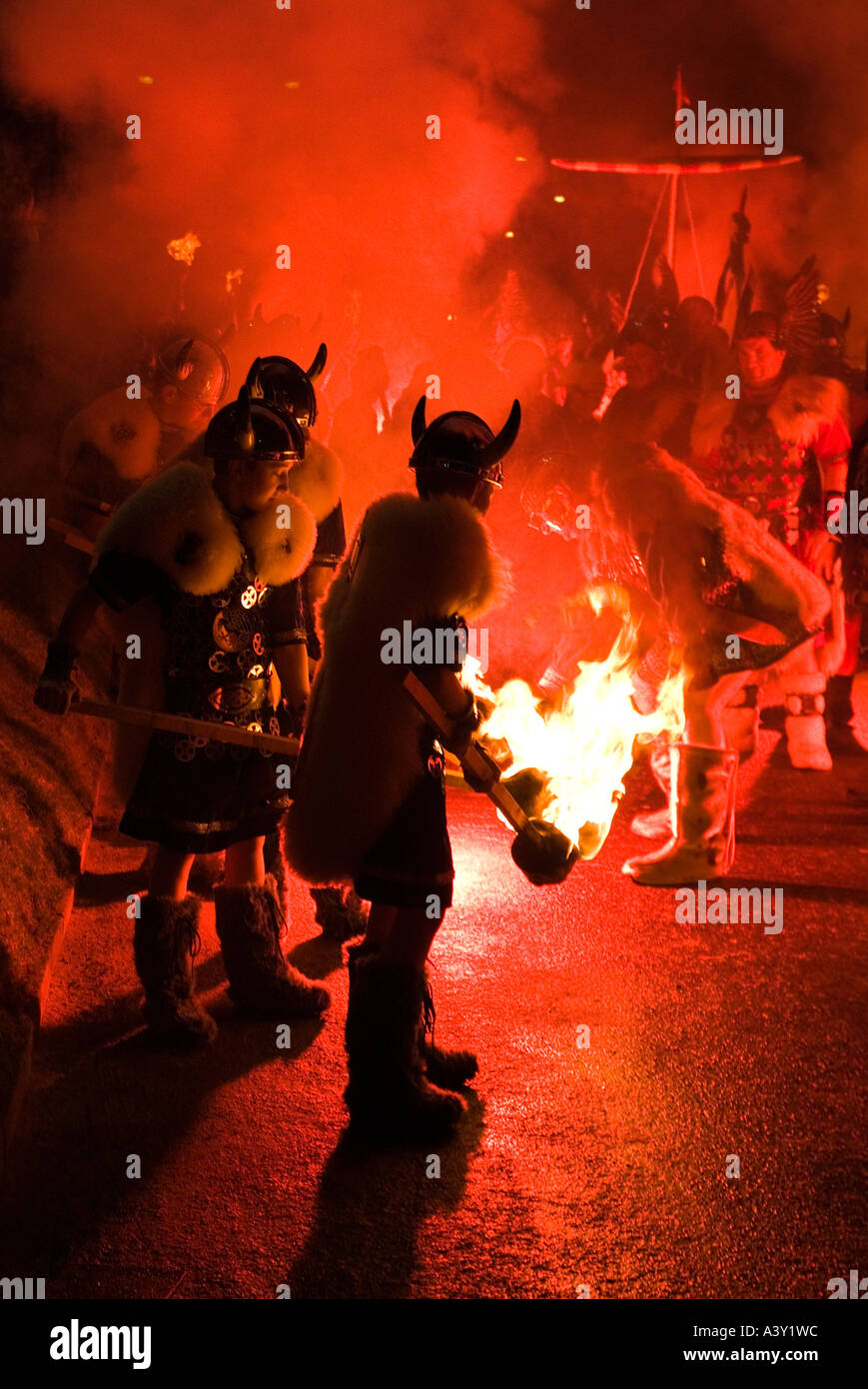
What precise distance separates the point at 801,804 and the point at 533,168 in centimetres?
1201

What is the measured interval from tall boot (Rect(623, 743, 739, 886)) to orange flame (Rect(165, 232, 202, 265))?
282 inches

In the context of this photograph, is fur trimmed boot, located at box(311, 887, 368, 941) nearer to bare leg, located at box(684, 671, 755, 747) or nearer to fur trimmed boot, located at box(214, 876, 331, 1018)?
fur trimmed boot, located at box(214, 876, 331, 1018)

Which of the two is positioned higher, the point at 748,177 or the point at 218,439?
the point at 748,177

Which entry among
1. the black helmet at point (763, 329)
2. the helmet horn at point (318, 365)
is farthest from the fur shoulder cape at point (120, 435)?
the black helmet at point (763, 329)

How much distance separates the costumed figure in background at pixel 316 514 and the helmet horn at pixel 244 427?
109 cm

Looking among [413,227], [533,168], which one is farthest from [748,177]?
[413,227]

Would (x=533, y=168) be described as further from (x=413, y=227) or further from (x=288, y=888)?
A: (x=288, y=888)

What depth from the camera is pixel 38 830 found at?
14.1 feet

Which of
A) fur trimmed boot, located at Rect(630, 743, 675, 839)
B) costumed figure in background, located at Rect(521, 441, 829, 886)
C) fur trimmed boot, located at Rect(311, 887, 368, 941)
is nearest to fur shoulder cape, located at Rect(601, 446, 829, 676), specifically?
costumed figure in background, located at Rect(521, 441, 829, 886)

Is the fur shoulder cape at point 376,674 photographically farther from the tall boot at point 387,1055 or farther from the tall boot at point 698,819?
the tall boot at point 698,819

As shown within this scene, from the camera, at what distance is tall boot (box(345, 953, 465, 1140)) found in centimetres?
284
